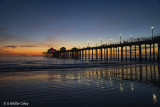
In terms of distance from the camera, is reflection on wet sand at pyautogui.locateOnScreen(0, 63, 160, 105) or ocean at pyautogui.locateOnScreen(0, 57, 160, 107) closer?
→ ocean at pyautogui.locateOnScreen(0, 57, 160, 107)

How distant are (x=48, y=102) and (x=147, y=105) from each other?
11.5 ft

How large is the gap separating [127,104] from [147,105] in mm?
652

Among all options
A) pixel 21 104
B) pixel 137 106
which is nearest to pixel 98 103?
pixel 137 106

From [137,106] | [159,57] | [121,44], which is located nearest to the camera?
[137,106]

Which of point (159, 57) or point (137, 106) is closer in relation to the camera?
point (137, 106)

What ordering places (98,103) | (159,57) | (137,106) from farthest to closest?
(159,57)
(98,103)
(137,106)

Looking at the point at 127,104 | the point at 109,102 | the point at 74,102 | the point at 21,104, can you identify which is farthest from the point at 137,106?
the point at 21,104

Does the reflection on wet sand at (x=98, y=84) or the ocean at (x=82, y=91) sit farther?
the reflection on wet sand at (x=98, y=84)

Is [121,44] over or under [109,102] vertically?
over

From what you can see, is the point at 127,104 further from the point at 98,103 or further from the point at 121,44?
the point at 121,44

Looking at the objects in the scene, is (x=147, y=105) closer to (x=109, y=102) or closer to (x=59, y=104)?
(x=109, y=102)

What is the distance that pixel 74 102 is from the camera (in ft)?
15.9

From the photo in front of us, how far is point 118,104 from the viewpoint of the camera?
15.1 ft

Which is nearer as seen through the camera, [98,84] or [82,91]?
[82,91]
